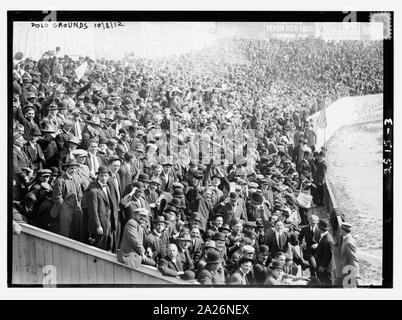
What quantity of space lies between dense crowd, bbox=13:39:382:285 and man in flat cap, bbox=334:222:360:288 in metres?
0.17

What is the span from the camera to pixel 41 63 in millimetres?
9047

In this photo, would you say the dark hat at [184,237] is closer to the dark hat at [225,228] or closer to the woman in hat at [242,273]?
the dark hat at [225,228]

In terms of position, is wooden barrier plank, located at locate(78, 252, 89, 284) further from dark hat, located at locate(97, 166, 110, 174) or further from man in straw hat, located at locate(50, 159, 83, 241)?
dark hat, located at locate(97, 166, 110, 174)

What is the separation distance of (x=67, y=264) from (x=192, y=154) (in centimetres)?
203

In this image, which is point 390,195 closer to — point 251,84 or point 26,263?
point 251,84

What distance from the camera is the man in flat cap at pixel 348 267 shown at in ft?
29.6

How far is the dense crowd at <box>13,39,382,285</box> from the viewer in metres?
8.88

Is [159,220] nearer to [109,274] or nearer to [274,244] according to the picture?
[109,274]

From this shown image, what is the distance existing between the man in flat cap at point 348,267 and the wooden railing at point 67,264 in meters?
1.90

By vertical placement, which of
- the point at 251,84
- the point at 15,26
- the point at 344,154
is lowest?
the point at 344,154

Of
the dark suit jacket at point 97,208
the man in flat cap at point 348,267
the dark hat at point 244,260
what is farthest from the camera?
the man in flat cap at point 348,267

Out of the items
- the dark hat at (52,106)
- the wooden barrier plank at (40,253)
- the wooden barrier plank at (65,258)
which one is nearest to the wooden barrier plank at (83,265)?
the wooden barrier plank at (65,258)
